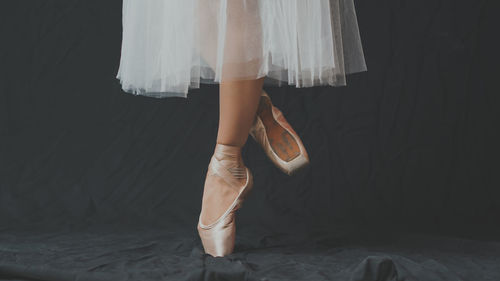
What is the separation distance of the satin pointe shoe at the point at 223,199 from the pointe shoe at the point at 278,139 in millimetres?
75

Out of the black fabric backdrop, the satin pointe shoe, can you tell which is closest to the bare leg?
the satin pointe shoe

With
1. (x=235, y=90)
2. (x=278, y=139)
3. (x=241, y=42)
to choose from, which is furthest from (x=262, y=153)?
(x=241, y=42)

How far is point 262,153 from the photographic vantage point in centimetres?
170

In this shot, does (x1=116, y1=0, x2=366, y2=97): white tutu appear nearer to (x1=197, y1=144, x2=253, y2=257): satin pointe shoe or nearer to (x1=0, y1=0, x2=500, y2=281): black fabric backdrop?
(x1=197, y1=144, x2=253, y2=257): satin pointe shoe

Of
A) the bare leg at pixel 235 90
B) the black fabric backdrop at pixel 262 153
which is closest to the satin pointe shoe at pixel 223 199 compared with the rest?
the bare leg at pixel 235 90

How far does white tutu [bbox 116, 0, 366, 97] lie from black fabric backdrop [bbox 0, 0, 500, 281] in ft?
1.37

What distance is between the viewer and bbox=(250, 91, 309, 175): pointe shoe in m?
1.18

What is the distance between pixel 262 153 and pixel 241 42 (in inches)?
28.4

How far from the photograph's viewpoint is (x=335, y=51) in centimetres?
107

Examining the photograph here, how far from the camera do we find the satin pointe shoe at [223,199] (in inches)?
44.8

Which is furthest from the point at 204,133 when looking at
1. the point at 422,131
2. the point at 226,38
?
the point at 226,38

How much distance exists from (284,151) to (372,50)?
24.0 inches

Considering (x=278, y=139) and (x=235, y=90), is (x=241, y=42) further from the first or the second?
(x=278, y=139)

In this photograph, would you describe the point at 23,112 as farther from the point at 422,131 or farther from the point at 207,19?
the point at 422,131
